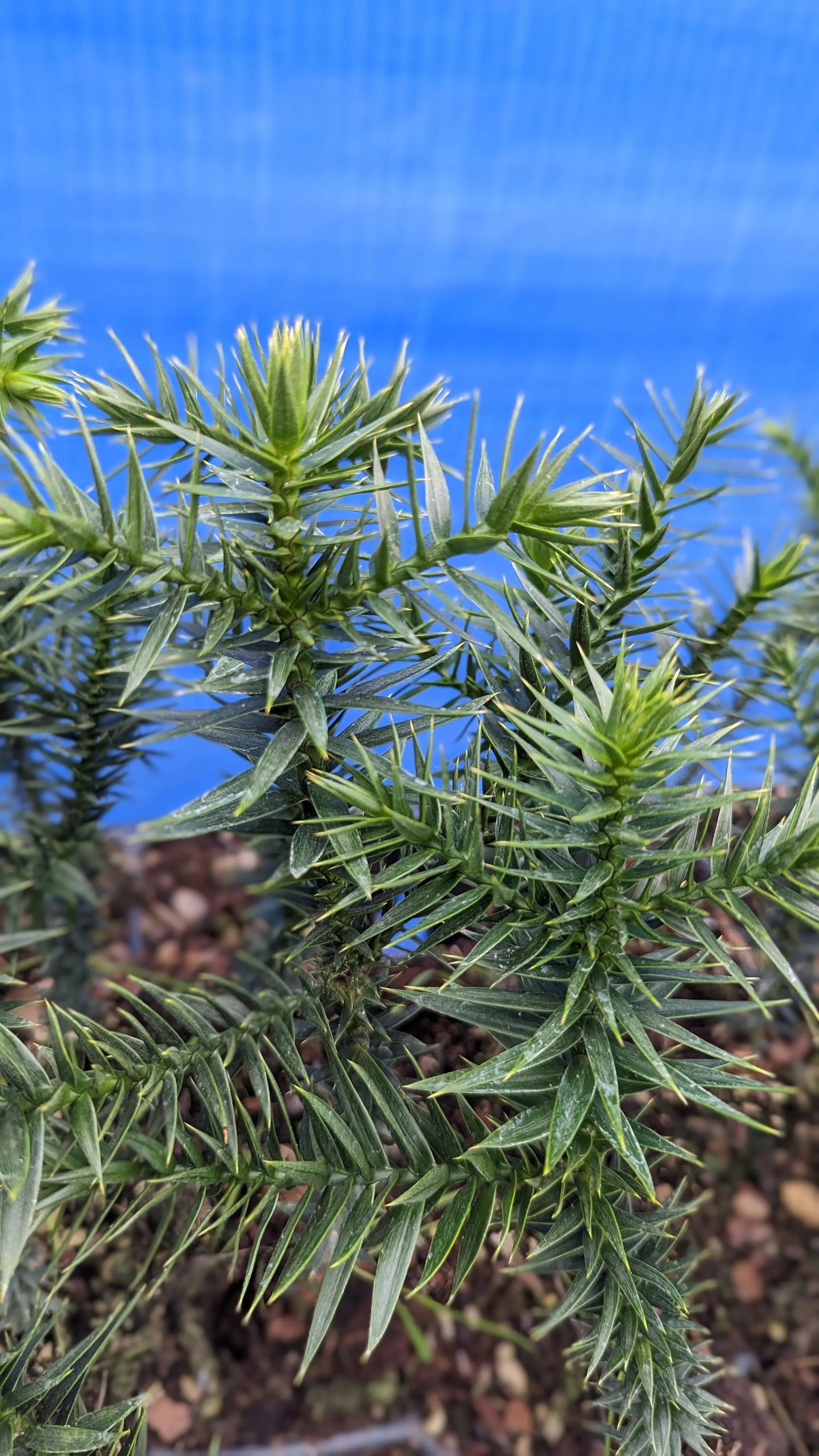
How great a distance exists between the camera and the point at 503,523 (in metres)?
0.40

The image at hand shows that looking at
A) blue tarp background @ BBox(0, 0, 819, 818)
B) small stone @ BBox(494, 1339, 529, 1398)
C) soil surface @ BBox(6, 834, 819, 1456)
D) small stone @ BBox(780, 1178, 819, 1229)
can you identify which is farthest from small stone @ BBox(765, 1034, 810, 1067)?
blue tarp background @ BBox(0, 0, 819, 818)

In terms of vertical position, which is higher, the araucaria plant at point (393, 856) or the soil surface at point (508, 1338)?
the araucaria plant at point (393, 856)

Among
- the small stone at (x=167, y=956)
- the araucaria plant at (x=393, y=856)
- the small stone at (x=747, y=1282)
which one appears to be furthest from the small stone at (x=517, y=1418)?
the small stone at (x=167, y=956)

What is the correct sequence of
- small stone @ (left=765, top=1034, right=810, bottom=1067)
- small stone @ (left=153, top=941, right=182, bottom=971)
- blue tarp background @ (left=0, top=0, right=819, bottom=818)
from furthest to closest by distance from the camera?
small stone @ (left=153, top=941, right=182, bottom=971)
blue tarp background @ (left=0, top=0, right=819, bottom=818)
small stone @ (left=765, top=1034, right=810, bottom=1067)

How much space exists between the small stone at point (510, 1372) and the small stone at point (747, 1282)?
0.66ft

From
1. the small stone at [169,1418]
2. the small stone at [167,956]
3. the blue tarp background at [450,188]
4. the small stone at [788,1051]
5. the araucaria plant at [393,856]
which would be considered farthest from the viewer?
the small stone at [167,956]

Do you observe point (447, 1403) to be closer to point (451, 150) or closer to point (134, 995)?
point (134, 995)

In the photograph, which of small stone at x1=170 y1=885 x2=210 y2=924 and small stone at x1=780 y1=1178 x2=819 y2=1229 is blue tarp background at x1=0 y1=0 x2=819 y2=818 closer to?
small stone at x1=170 y1=885 x2=210 y2=924

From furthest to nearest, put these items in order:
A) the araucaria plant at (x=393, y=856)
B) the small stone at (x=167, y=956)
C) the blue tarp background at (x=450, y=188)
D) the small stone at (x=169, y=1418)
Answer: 1. the small stone at (x=167, y=956)
2. the blue tarp background at (x=450, y=188)
3. the small stone at (x=169, y=1418)
4. the araucaria plant at (x=393, y=856)

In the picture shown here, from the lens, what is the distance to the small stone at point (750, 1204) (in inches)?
37.5

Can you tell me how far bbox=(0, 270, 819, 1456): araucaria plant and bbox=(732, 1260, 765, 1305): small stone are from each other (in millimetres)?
358

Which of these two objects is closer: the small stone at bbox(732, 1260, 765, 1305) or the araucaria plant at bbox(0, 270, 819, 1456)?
the araucaria plant at bbox(0, 270, 819, 1456)

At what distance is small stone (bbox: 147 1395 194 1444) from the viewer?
82cm

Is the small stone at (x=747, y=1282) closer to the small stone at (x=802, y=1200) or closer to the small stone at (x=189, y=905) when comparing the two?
the small stone at (x=802, y=1200)
